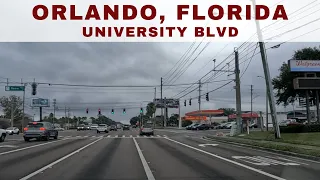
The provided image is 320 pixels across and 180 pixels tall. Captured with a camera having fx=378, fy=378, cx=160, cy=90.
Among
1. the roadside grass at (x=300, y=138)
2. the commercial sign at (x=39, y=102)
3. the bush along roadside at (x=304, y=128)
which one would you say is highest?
the commercial sign at (x=39, y=102)

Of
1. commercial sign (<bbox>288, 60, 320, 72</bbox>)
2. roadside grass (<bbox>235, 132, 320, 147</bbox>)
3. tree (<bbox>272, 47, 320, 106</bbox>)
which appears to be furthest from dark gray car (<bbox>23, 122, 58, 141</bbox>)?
tree (<bbox>272, 47, 320, 106</bbox>)

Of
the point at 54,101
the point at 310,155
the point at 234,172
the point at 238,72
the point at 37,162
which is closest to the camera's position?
the point at 234,172

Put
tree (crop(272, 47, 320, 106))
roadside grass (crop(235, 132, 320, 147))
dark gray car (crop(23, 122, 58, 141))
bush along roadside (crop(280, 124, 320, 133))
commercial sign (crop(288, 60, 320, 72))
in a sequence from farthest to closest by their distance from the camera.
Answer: tree (crop(272, 47, 320, 106)), commercial sign (crop(288, 60, 320, 72)), bush along roadside (crop(280, 124, 320, 133)), dark gray car (crop(23, 122, 58, 141)), roadside grass (crop(235, 132, 320, 147))

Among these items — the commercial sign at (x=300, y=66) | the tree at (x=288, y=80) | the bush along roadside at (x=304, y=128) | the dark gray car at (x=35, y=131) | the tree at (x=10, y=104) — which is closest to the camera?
the dark gray car at (x=35, y=131)

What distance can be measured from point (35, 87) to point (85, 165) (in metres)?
30.4

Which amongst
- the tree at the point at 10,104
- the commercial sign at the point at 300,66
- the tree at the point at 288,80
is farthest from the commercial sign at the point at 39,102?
the commercial sign at the point at 300,66

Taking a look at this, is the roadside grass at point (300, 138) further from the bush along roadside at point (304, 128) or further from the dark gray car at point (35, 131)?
the dark gray car at point (35, 131)

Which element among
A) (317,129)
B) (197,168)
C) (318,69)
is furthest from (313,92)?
(197,168)

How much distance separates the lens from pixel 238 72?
39.8 m

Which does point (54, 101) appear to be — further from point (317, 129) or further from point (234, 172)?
point (234, 172)

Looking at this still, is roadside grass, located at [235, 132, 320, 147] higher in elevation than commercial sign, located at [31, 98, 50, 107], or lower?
lower

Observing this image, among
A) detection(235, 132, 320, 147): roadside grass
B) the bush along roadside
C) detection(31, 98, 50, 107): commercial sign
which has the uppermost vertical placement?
detection(31, 98, 50, 107): commercial sign

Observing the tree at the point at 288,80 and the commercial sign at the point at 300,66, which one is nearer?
the commercial sign at the point at 300,66

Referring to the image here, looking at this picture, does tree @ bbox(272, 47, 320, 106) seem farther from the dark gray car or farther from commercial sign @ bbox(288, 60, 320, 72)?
the dark gray car
